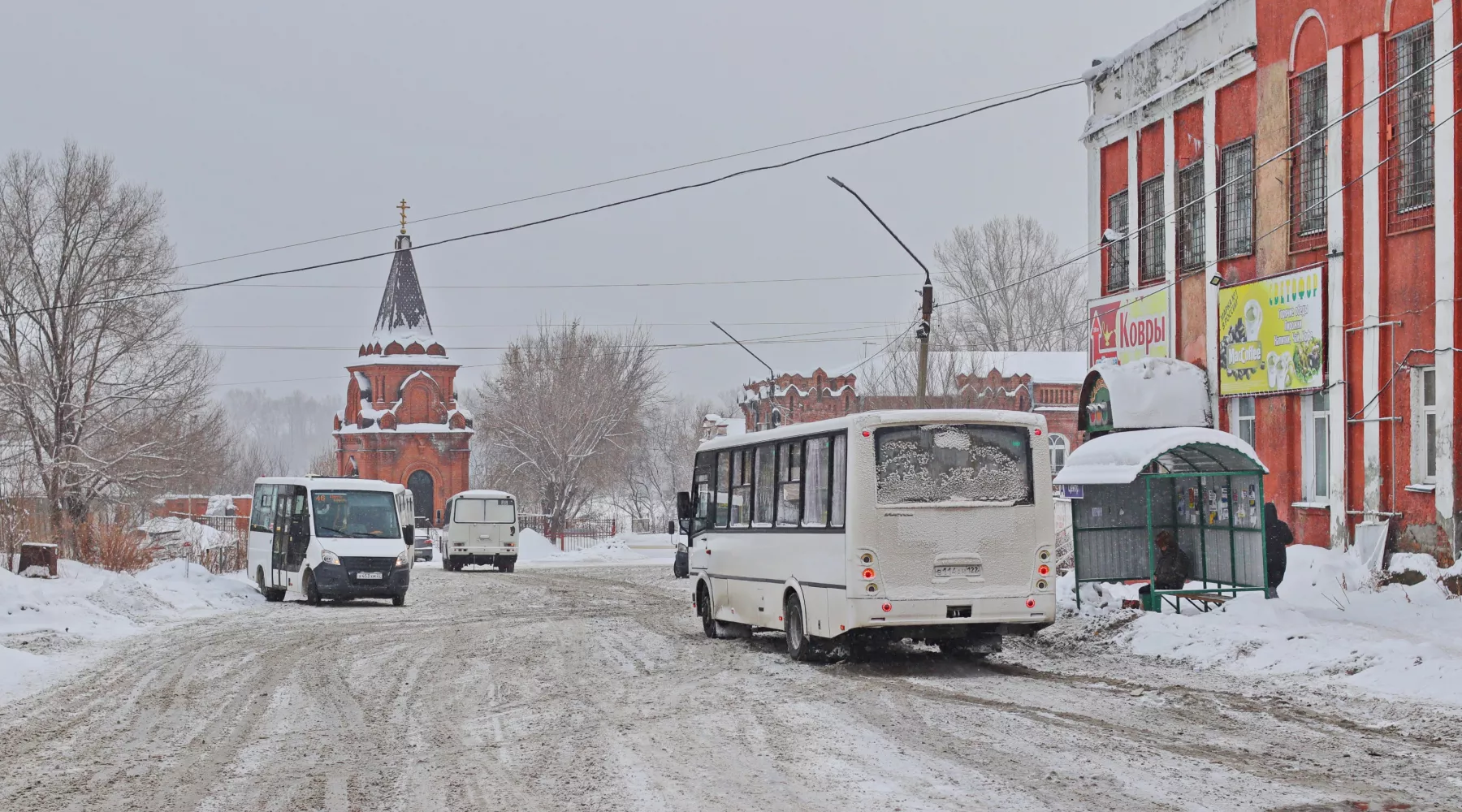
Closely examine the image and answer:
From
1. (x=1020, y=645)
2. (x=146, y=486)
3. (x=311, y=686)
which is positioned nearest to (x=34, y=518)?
(x=146, y=486)

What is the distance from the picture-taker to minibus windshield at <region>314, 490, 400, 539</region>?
29312 millimetres

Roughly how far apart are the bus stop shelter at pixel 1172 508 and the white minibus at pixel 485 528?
3064 cm

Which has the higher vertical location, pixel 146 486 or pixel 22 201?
pixel 22 201

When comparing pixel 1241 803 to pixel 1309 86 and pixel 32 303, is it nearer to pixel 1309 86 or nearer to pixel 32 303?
pixel 1309 86

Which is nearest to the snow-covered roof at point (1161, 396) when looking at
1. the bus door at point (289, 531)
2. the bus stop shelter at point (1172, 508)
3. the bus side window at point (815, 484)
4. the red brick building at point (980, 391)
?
the bus stop shelter at point (1172, 508)

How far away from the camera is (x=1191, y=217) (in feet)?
86.3

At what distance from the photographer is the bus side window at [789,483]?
1731 centimetres

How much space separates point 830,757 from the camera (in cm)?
997

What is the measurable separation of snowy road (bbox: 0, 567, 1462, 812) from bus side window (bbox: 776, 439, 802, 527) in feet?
5.34

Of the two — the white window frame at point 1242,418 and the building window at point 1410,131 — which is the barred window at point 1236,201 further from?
the building window at point 1410,131

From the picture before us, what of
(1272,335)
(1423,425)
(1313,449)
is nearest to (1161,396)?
(1272,335)

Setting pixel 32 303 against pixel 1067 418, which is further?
pixel 1067 418

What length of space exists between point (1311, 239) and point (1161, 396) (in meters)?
3.97

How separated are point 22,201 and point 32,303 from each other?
2.98m
